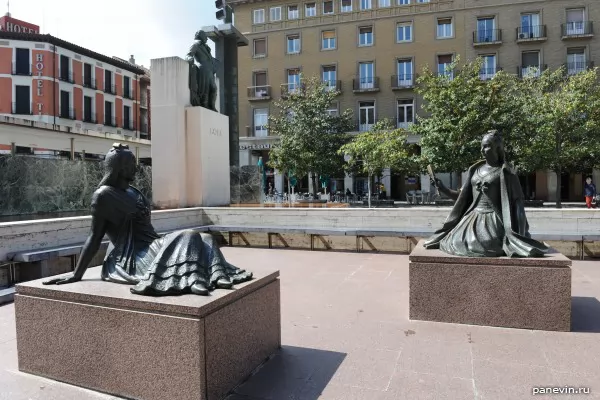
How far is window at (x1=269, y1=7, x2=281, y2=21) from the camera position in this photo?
37.6 meters

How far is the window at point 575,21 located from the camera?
31922mm

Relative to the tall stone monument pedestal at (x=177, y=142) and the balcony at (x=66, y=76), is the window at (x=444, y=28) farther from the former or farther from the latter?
the balcony at (x=66, y=76)

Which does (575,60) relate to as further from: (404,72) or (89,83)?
(89,83)

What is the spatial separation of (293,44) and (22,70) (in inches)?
913

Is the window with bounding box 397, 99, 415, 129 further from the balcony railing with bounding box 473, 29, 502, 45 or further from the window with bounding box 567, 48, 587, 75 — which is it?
the window with bounding box 567, 48, 587, 75

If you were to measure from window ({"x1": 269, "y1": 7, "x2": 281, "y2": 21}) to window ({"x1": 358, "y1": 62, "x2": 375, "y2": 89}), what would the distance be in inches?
334

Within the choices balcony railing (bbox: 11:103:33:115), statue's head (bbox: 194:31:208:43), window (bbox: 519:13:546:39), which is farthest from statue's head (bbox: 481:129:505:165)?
balcony railing (bbox: 11:103:33:115)

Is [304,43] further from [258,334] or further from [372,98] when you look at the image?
[258,334]

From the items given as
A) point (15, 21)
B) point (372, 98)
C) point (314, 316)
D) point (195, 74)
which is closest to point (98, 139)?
point (195, 74)

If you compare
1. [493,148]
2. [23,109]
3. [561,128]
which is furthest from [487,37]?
[23,109]

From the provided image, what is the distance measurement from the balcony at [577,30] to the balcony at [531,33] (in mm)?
1318

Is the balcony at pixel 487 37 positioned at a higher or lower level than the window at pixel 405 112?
higher

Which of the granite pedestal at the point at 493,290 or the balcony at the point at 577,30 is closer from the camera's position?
the granite pedestal at the point at 493,290

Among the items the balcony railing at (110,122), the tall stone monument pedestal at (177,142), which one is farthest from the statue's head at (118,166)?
the balcony railing at (110,122)
